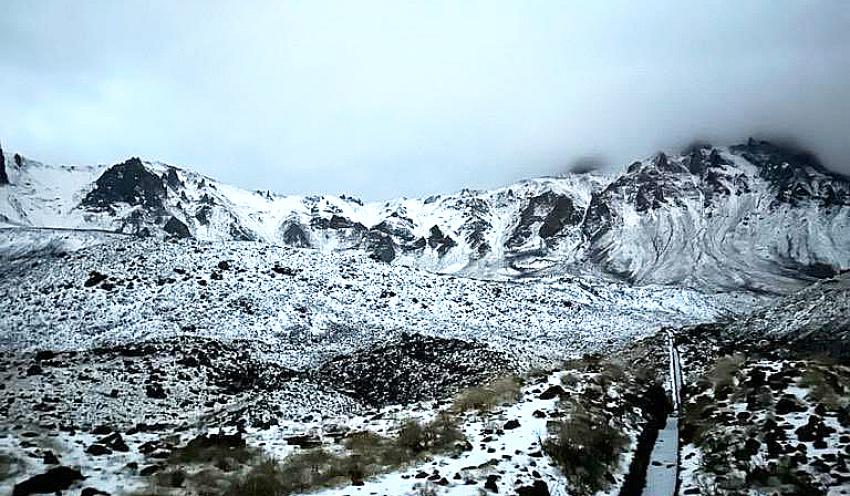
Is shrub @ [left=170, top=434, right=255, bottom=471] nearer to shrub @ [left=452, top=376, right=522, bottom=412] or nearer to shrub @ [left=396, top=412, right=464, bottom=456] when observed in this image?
shrub @ [left=396, top=412, right=464, bottom=456]

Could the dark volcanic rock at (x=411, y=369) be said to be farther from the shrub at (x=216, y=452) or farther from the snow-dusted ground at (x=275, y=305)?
the shrub at (x=216, y=452)

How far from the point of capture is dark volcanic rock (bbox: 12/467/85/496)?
1028cm

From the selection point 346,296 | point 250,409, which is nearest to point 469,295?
point 346,296

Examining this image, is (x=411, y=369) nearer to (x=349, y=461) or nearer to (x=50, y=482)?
(x=349, y=461)

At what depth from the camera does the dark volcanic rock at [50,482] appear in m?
10.3

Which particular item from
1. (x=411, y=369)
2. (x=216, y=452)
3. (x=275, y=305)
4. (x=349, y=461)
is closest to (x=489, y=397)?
(x=349, y=461)

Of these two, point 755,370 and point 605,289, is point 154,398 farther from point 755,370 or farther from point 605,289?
point 605,289

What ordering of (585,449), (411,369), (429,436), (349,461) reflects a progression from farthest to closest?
(411,369) → (429,436) → (585,449) → (349,461)

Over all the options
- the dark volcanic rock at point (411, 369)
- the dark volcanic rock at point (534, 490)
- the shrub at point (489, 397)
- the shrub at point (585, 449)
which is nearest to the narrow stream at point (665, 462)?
the shrub at point (585, 449)

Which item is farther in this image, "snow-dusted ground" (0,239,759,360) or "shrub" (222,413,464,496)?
"snow-dusted ground" (0,239,759,360)

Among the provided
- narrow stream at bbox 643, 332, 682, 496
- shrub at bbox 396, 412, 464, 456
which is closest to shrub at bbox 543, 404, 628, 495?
narrow stream at bbox 643, 332, 682, 496

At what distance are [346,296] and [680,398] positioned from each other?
2910 centimetres

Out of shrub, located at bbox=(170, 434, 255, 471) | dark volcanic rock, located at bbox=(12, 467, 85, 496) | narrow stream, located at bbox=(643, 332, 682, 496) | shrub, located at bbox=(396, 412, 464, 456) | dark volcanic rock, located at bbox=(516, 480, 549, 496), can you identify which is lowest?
narrow stream, located at bbox=(643, 332, 682, 496)

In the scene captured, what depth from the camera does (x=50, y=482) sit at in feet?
35.0
